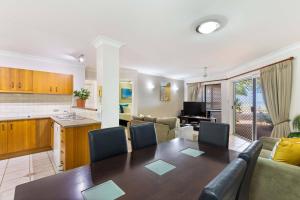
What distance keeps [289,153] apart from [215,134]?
742 millimetres

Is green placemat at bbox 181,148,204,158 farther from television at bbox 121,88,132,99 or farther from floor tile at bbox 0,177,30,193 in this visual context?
television at bbox 121,88,132,99

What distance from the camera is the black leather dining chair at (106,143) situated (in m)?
1.47

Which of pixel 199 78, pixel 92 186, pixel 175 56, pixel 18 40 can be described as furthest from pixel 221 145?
pixel 199 78

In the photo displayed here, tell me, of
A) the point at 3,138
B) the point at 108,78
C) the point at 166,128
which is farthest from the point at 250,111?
the point at 3,138

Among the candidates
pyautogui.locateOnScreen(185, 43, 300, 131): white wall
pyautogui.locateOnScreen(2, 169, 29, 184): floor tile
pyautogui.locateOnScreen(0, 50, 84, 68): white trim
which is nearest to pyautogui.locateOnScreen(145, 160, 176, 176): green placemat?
pyautogui.locateOnScreen(2, 169, 29, 184): floor tile

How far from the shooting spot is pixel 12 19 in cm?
203

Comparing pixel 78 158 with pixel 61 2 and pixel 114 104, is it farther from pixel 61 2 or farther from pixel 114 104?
pixel 61 2

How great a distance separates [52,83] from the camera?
390cm

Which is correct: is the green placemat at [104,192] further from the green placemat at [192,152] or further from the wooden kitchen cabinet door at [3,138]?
the wooden kitchen cabinet door at [3,138]

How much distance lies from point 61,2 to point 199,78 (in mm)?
5939

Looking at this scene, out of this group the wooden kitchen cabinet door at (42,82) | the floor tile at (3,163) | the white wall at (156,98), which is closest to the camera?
the floor tile at (3,163)

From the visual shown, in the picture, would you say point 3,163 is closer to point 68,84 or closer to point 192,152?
point 68,84

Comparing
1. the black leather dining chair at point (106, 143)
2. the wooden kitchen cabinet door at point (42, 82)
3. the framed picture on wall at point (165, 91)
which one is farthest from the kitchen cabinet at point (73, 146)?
the framed picture on wall at point (165, 91)

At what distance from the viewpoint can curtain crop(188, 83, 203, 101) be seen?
6.62 meters
